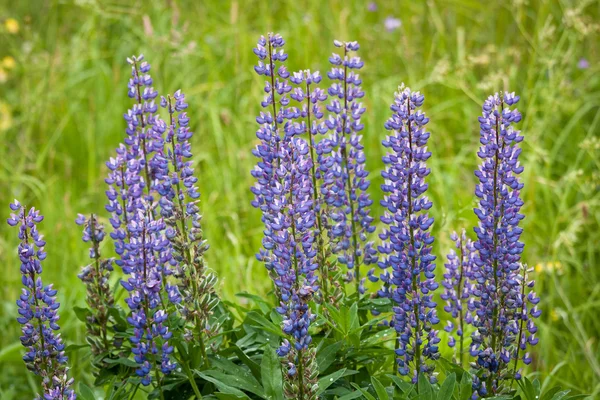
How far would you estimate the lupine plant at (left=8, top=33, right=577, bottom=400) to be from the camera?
2.11 metres

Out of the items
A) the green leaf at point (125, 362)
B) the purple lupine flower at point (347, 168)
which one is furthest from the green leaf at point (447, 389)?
the green leaf at point (125, 362)

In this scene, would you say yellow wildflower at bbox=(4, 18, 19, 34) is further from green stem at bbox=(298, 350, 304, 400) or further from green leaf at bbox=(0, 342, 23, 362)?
green stem at bbox=(298, 350, 304, 400)

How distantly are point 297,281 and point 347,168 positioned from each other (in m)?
0.60

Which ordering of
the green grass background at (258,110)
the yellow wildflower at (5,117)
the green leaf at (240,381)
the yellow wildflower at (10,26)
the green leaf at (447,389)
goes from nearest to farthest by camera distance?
the green leaf at (447,389) < the green leaf at (240,381) < the green grass background at (258,110) < the yellow wildflower at (5,117) < the yellow wildflower at (10,26)

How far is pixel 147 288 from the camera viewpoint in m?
2.24

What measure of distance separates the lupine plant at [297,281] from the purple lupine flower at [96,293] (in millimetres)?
22

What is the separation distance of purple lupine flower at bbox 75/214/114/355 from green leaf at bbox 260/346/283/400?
25.8 inches

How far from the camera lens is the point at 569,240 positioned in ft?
12.7

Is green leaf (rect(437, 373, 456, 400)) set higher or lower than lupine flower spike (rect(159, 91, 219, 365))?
lower

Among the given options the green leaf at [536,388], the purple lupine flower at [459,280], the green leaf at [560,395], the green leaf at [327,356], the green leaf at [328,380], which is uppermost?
the purple lupine flower at [459,280]

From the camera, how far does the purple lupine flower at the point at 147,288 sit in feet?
7.30

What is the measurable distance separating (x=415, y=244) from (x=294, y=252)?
0.37m

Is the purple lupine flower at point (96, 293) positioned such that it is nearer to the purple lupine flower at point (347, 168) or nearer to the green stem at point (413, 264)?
the purple lupine flower at point (347, 168)

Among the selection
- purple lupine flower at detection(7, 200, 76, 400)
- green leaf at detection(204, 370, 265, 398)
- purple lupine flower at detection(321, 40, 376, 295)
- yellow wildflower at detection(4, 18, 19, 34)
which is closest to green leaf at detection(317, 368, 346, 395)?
green leaf at detection(204, 370, 265, 398)
